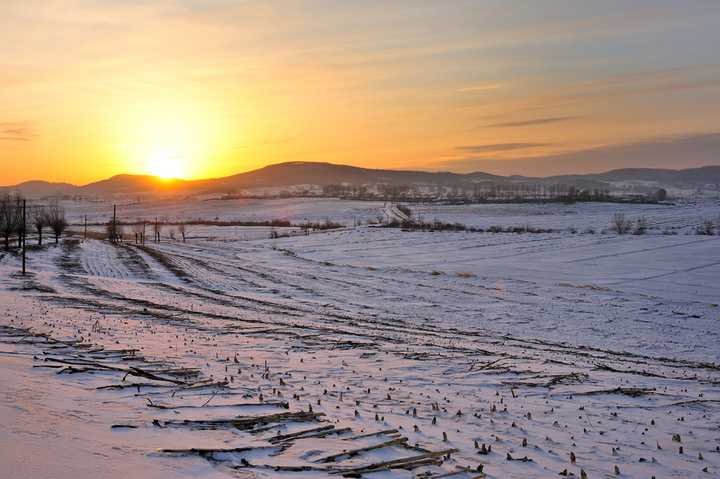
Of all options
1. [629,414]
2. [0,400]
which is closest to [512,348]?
[629,414]

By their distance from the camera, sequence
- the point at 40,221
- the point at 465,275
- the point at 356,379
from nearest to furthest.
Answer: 1. the point at 356,379
2. the point at 465,275
3. the point at 40,221

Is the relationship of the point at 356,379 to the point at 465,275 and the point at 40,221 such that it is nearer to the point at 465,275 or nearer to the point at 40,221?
the point at 465,275

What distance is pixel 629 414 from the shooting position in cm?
988

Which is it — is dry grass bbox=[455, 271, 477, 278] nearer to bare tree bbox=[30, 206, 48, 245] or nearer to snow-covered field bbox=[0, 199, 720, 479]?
snow-covered field bbox=[0, 199, 720, 479]

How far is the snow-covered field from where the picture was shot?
6.75 meters

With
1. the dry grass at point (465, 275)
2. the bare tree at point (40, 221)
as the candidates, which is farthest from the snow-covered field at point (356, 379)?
the bare tree at point (40, 221)

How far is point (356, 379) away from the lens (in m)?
11.8

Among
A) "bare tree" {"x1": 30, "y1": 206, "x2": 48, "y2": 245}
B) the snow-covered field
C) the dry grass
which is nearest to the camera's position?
the snow-covered field

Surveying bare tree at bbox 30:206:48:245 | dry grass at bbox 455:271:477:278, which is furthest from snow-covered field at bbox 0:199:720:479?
bare tree at bbox 30:206:48:245

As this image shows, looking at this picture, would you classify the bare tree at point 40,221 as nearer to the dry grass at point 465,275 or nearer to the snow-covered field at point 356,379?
the snow-covered field at point 356,379

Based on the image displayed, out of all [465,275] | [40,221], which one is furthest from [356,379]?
[40,221]

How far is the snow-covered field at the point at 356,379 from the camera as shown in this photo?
22.1 feet

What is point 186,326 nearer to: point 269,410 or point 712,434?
point 269,410

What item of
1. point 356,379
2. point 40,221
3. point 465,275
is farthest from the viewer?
point 40,221
